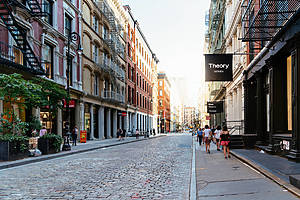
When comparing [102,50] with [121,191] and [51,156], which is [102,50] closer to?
[51,156]

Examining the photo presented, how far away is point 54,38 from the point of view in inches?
1056

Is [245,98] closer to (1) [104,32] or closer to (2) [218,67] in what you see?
(2) [218,67]

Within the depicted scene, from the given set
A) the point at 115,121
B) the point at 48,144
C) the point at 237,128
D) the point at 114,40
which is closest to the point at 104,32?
the point at 114,40

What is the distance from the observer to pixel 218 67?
19562 millimetres

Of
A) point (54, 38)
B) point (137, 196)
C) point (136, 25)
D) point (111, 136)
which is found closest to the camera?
point (137, 196)

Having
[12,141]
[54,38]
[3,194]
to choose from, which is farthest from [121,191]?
[54,38]

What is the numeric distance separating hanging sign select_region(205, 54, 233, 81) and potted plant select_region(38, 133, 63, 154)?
9770 millimetres

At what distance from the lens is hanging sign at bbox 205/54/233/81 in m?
19.2

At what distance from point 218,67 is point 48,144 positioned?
10.9 metres

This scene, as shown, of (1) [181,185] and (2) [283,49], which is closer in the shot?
(1) [181,185]

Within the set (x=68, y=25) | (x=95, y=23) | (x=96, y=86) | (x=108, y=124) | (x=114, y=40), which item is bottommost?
(x=108, y=124)

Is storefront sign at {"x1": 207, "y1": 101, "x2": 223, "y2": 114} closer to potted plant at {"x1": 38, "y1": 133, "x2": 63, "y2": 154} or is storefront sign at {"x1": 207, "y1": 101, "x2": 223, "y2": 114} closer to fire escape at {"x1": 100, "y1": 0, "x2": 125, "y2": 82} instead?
fire escape at {"x1": 100, "y1": 0, "x2": 125, "y2": 82}

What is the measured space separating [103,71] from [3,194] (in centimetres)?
3225

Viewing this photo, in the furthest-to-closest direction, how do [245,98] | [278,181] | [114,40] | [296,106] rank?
[114,40] < [245,98] < [296,106] < [278,181]
